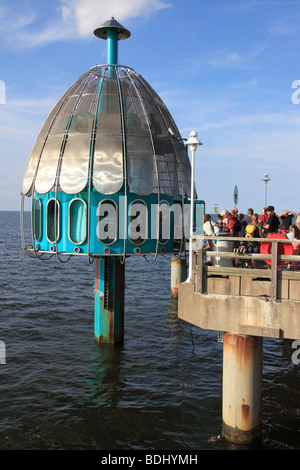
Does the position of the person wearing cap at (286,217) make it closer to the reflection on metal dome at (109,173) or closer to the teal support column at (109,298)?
the reflection on metal dome at (109,173)

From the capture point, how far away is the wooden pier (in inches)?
437

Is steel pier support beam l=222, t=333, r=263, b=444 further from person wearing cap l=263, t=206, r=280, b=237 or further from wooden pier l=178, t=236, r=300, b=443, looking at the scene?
person wearing cap l=263, t=206, r=280, b=237

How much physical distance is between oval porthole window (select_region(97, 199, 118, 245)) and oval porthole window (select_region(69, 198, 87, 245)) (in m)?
0.72

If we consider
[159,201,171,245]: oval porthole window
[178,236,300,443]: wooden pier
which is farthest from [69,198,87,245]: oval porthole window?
[178,236,300,443]: wooden pier

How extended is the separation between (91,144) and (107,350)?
9.67 metres

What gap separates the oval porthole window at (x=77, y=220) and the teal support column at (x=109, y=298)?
5.93 feet

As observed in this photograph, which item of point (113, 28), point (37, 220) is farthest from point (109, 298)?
point (113, 28)

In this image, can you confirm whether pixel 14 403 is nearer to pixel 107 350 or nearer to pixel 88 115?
pixel 107 350

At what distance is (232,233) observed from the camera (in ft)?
50.0

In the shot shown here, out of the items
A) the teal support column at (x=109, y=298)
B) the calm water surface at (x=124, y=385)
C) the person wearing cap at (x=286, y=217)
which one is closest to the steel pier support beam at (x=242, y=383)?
the calm water surface at (x=124, y=385)

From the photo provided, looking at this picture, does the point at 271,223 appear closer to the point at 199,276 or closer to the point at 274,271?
the point at 274,271

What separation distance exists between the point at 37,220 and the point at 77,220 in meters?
2.59

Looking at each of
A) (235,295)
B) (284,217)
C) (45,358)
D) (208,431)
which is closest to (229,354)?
(235,295)

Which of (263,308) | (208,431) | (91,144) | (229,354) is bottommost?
(208,431)
